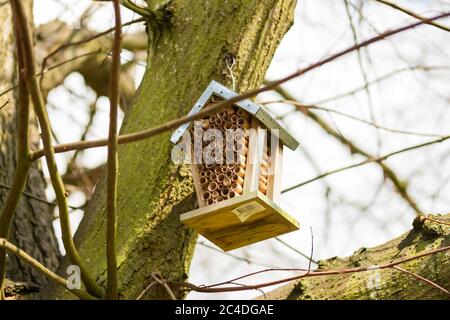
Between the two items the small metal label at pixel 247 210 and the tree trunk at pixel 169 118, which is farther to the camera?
the tree trunk at pixel 169 118

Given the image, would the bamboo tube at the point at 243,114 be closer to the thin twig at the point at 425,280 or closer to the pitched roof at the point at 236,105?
the pitched roof at the point at 236,105

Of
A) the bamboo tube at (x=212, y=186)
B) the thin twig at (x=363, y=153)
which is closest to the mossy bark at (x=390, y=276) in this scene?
the bamboo tube at (x=212, y=186)

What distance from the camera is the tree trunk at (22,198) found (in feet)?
10.3

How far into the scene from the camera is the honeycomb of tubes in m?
2.56

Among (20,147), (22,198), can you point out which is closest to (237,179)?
(20,147)

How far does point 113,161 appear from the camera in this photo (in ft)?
6.50

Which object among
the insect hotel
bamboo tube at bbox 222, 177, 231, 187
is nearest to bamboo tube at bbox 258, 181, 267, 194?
the insect hotel

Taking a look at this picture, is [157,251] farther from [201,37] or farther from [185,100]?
[201,37]

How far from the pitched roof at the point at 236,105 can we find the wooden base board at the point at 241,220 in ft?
0.83

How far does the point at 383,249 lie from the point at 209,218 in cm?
59

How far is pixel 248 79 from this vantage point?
9.39 ft

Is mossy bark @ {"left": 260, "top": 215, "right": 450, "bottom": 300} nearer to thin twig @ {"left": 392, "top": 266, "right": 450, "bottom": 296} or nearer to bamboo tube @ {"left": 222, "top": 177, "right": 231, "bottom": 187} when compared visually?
thin twig @ {"left": 392, "top": 266, "right": 450, "bottom": 296}

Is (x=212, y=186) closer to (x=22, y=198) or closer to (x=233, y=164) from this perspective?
(x=233, y=164)
